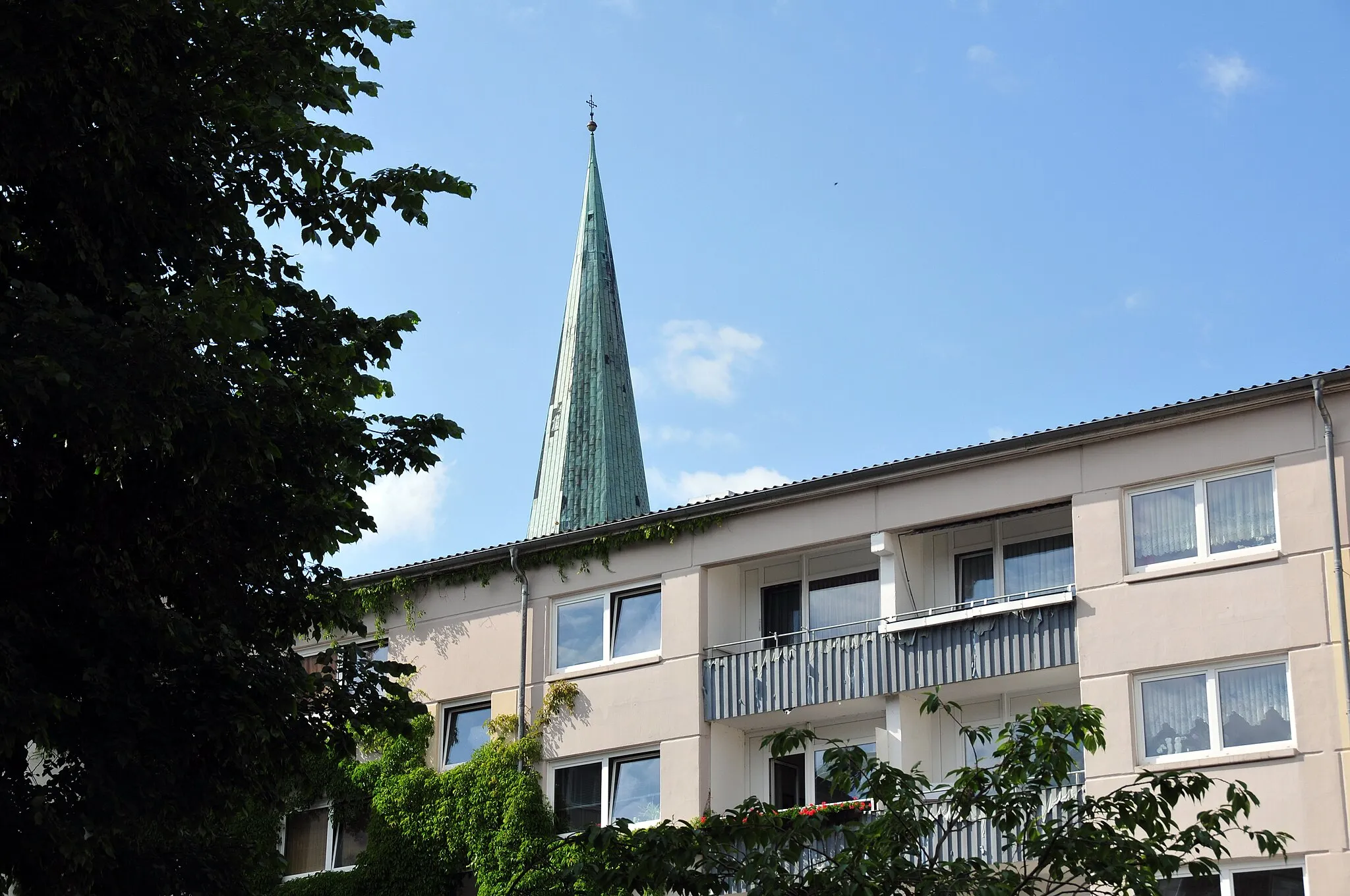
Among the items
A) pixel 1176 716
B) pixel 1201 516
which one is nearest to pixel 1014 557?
pixel 1201 516

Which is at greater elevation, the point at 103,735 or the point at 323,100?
the point at 323,100

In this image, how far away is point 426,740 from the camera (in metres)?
30.0

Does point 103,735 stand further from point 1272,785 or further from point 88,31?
point 1272,785

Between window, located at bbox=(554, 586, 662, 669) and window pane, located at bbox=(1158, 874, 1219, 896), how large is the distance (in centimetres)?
883

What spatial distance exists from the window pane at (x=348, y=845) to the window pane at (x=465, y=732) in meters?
1.85

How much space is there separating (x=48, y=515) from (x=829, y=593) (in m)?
16.0

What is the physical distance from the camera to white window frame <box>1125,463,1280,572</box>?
78.1 ft

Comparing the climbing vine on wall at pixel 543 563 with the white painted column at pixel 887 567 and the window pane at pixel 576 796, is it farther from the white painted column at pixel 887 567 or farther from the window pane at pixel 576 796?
the window pane at pixel 576 796

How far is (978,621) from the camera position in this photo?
25766 millimetres

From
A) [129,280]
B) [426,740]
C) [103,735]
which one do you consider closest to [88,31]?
[129,280]

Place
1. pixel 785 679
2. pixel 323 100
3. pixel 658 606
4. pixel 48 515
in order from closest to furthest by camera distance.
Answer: pixel 48 515 < pixel 323 100 < pixel 785 679 < pixel 658 606

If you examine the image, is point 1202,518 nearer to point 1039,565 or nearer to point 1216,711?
point 1216,711

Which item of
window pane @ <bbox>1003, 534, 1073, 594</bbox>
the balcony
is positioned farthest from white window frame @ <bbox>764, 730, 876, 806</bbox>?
window pane @ <bbox>1003, 534, 1073, 594</bbox>

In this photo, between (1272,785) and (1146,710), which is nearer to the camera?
(1272,785)
